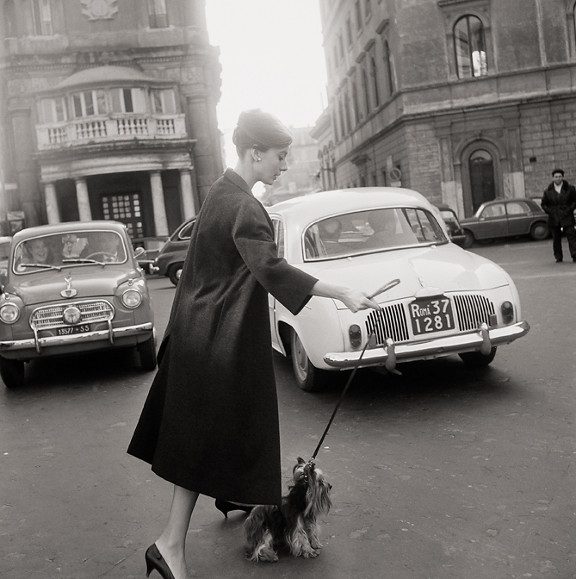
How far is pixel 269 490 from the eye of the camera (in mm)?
3090

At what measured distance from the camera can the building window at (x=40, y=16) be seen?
36375 mm

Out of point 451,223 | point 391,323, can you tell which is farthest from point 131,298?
point 451,223

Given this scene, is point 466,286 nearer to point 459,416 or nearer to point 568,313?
point 459,416

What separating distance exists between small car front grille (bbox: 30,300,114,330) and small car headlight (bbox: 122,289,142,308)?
165 mm

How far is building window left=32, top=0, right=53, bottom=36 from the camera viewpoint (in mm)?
36375

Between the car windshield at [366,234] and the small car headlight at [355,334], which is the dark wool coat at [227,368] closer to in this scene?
the small car headlight at [355,334]

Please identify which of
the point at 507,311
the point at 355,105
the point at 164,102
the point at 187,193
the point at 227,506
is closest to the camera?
the point at 227,506

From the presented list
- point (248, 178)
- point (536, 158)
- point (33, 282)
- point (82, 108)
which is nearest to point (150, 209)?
point (82, 108)

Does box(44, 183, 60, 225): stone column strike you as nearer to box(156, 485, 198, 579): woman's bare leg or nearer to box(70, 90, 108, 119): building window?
box(70, 90, 108, 119): building window

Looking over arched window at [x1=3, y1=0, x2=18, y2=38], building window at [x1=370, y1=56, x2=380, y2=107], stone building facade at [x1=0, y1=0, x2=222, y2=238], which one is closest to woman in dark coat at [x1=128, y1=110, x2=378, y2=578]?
stone building facade at [x1=0, y1=0, x2=222, y2=238]

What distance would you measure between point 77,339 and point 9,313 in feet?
2.37

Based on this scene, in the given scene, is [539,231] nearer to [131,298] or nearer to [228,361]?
[131,298]

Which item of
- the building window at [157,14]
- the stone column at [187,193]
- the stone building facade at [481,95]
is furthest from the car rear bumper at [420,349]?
the building window at [157,14]

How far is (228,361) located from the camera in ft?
10.2
